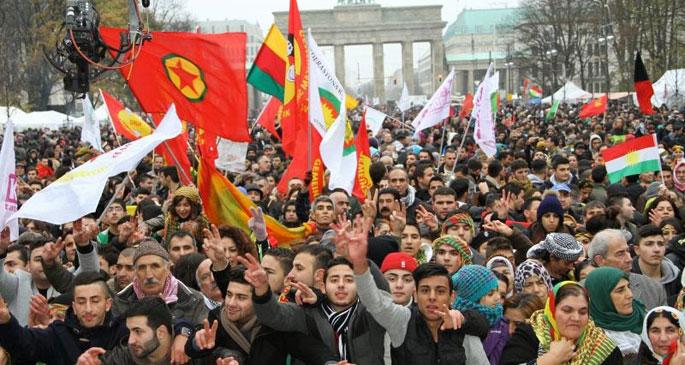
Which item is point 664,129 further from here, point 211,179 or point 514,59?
point 514,59

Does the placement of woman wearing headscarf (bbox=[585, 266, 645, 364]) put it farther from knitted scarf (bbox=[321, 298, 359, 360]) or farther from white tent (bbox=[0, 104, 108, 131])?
white tent (bbox=[0, 104, 108, 131])

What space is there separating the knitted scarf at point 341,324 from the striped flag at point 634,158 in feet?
25.2

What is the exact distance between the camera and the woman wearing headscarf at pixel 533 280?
668cm

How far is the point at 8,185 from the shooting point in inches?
292

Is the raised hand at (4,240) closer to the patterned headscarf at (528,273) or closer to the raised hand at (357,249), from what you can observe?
the raised hand at (357,249)

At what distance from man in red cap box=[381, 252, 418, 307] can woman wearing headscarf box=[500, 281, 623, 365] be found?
70 centimetres

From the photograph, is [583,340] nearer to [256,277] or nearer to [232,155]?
[256,277]

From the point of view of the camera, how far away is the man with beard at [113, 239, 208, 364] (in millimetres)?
6418

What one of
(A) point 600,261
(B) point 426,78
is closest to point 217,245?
(A) point 600,261

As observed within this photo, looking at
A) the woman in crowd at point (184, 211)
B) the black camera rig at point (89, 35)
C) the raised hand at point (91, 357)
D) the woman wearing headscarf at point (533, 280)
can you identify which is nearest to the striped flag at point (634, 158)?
the black camera rig at point (89, 35)

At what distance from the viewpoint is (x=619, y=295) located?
5.88 metres

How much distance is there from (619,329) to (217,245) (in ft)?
7.14

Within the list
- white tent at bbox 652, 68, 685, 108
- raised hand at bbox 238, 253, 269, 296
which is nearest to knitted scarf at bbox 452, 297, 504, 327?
raised hand at bbox 238, 253, 269, 296

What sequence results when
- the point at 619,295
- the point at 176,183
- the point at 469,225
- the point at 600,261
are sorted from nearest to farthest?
the point at 619,295 < the point at 600,261 < the point at 469,225 < the point at 176,183
